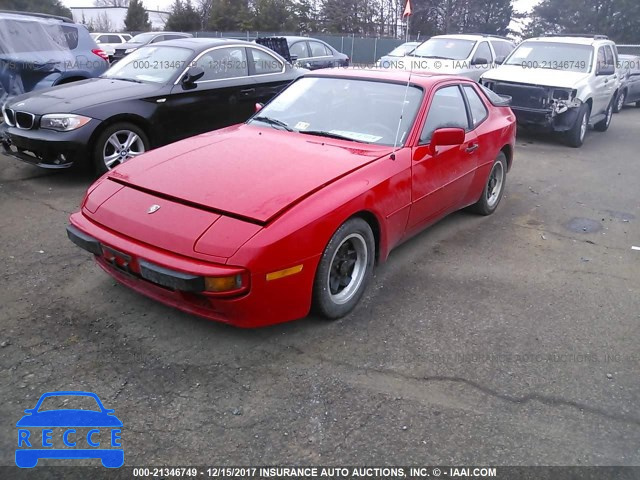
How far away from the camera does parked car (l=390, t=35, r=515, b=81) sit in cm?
1165

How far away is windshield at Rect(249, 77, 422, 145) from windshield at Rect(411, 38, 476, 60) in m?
8.48

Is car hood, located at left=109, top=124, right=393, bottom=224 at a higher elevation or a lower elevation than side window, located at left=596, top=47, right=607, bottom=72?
lower

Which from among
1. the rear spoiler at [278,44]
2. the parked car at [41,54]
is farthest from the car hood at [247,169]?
the rear spoiler at [278,44]

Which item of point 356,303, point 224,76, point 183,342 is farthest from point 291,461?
point 224,76

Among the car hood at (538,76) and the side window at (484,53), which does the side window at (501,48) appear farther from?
the car hood at (538,76)

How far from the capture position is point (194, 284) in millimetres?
2725

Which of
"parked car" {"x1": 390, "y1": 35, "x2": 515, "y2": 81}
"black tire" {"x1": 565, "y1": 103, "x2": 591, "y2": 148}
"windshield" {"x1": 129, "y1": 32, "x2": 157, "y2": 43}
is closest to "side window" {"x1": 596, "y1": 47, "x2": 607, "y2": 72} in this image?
"black tire" {"x1": 565, "y1": 103, "x2": 591, "y2": 148}

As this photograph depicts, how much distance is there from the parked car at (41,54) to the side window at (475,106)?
5884 mm

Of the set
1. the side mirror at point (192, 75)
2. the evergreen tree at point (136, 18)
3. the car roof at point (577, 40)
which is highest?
the evergreen tree at point (136, 18)

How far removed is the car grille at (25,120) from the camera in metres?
5.66

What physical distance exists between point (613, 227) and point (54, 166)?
596 cm

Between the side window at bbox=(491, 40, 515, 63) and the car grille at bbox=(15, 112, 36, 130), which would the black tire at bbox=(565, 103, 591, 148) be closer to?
the side window at bbox=(491, 40, 515, 63)

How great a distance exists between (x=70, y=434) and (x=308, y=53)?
12.5 m

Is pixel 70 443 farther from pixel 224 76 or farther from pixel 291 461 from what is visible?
pixel 224 76
